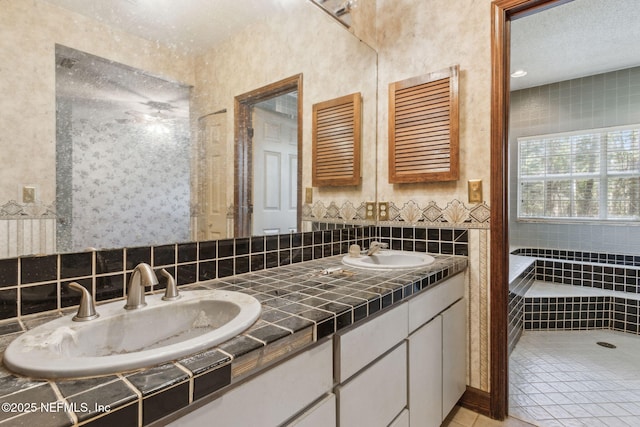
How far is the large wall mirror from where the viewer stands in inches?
31.7

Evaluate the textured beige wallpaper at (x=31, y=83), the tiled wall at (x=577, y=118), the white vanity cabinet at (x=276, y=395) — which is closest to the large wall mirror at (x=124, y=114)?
the textured beige wallpaper at (x=31, y=83)

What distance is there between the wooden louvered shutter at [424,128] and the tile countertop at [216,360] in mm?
793

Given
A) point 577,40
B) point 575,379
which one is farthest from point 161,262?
point 577,40

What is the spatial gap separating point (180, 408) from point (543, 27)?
3.65 m

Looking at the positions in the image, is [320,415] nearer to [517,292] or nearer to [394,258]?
[394,258]

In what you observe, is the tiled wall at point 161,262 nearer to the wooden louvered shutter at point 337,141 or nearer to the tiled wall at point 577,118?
the wooden louvered shutter at point 337,141

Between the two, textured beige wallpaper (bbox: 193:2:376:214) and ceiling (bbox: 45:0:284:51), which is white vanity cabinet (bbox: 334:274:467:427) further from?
ceiling (bbox: 45:0:284:51)

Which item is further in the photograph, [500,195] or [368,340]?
[500,195]

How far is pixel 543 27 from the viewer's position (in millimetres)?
2729

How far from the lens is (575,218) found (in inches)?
155

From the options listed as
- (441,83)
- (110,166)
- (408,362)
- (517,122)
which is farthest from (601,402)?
(517,122)

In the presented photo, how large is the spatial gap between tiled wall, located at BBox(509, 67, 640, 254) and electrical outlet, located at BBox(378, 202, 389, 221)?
296 centimetres

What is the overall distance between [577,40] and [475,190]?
8.27 feet

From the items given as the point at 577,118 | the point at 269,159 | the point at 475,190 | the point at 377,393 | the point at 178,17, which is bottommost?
the point at 377,393
